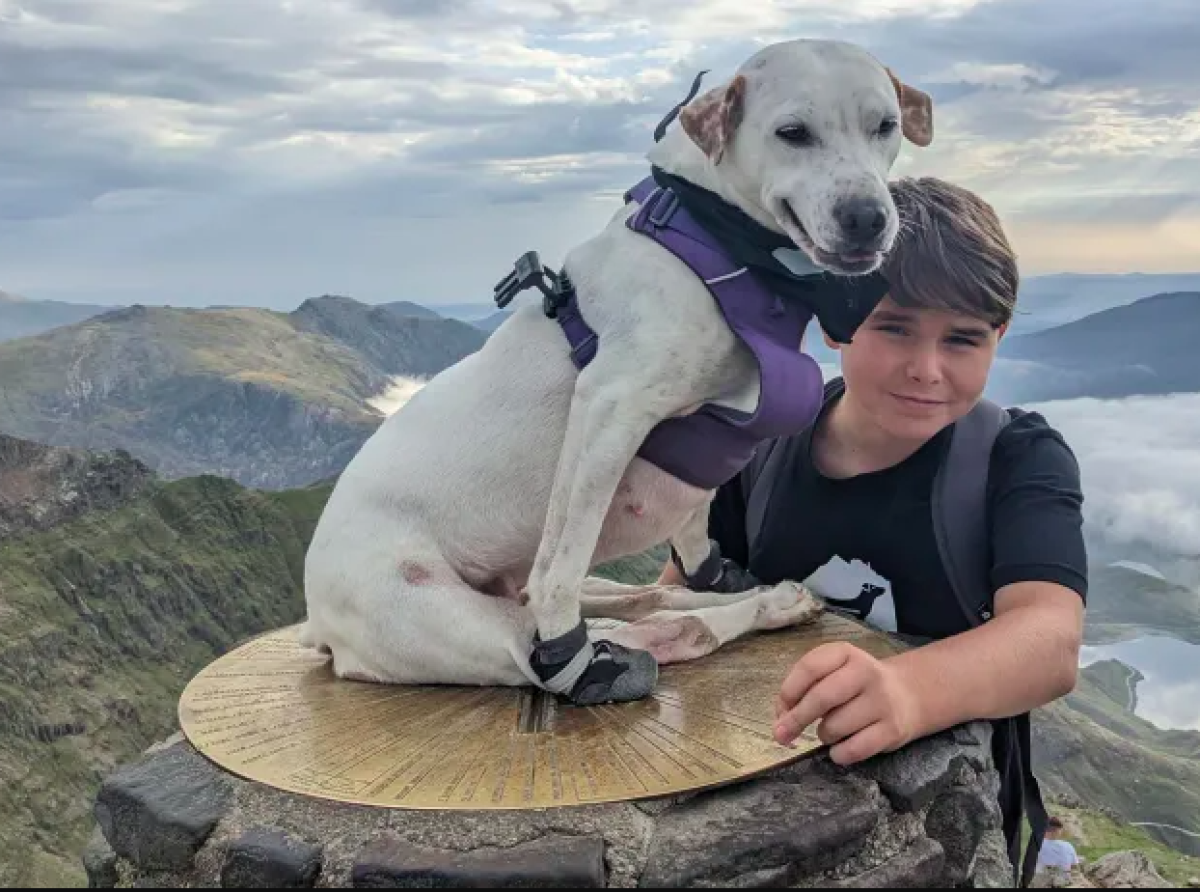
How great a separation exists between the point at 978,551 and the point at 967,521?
0.12 metres

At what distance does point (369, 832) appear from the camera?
328cm

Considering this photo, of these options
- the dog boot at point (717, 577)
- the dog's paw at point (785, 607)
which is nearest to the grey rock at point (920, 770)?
the dog's paw at point (785, 607)

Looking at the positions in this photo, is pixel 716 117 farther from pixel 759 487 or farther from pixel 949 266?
pixel 759 487

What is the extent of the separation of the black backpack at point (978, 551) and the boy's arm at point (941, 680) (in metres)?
0.32

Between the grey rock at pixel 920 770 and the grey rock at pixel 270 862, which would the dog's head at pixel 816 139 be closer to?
the grey rock at pixel 920 770

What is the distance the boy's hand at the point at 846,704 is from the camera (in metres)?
3.33

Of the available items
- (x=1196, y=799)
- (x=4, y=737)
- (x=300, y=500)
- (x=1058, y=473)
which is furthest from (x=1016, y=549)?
(x=1196, y=799)

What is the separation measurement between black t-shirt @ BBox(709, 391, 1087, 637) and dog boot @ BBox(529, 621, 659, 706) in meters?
1.14

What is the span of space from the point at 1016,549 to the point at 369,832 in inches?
93.0

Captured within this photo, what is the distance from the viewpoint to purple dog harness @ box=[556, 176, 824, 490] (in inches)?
139

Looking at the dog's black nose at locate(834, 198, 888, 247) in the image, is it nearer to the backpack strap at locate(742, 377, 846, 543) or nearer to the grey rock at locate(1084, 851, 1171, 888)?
the backpack strap at locate(742, 377, 846, 543)

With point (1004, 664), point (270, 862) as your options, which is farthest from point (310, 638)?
point (1004, 664)

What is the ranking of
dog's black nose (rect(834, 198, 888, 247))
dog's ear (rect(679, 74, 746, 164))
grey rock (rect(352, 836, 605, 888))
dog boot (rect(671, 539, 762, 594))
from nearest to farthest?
grey rock (rect(352, 836, 605, 888)), dog's black nose (rect(834, 198, 888, 247)), dog's ear (rect(679, 74, 746, 164)), dog boot (rect(671, 539, 762, 594))

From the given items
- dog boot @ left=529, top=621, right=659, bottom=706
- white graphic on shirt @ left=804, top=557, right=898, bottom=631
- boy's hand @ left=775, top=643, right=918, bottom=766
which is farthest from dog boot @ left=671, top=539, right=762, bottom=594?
boy's hand @ left=775, top=643, right=918, bottom=766
